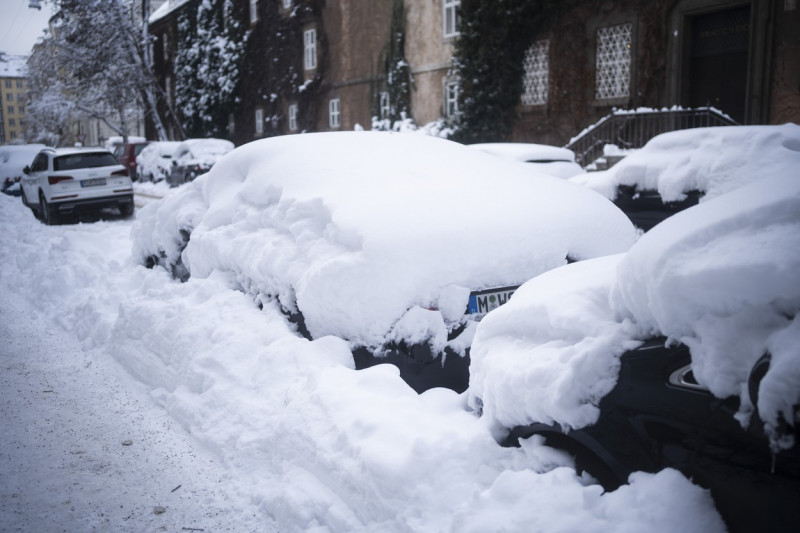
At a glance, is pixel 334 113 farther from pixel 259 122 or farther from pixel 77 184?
pixel 77 184

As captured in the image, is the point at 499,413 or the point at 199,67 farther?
the point at 199,67

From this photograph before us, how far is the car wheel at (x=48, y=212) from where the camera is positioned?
14.2 meters

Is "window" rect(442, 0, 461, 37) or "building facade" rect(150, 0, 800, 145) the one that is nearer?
"building facade" rect(150, 0, 800, 145)

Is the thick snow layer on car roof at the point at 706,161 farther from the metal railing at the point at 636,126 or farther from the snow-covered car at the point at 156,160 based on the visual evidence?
the snow-covered car at the point at 156,160

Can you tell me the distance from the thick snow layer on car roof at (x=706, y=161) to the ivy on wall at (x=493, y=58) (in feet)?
36.8

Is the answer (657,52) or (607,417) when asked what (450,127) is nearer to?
(657,52)

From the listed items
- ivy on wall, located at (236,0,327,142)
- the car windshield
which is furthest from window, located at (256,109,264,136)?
the car windshield

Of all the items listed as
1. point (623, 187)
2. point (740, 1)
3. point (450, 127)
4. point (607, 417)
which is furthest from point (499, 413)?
point (450, 127)

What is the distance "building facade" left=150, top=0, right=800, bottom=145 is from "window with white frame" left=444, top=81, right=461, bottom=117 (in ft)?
0.16

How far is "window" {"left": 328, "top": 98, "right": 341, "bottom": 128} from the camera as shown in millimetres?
27281

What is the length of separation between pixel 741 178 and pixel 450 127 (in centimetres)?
1381

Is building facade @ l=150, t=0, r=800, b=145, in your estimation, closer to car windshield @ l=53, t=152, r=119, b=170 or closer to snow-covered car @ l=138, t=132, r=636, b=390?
car windshield @ l=53, t=152, r=119, b=170

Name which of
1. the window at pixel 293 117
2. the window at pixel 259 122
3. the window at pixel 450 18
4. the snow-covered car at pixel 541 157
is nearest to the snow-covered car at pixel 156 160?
the window at pixel 293 117

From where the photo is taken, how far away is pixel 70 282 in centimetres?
724
